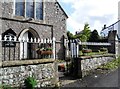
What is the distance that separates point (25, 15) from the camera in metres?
17.5

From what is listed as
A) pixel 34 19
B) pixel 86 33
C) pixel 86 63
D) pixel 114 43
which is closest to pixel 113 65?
pixel 114 43

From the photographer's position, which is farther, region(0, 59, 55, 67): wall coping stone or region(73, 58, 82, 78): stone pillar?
region(73, 58, 82, 78): stone pillar

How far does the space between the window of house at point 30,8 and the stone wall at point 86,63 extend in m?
7.14

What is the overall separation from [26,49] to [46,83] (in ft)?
22.7

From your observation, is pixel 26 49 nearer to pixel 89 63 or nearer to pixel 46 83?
pixel 89 63

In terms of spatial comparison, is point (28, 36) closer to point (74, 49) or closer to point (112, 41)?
point (74, 49)

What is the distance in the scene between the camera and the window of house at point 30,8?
17.0m

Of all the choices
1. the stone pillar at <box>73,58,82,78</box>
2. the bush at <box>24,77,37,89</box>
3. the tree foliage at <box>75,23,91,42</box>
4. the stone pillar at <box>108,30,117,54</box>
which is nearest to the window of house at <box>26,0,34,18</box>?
the stone pillar at <box>108,30,117,54</box>

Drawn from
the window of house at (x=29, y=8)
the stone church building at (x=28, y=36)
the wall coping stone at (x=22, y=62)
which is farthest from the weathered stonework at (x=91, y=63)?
the window of house at (x=29, y=8)

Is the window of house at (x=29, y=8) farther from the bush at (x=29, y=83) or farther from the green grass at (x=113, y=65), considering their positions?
the bush at (x=29, y=83)

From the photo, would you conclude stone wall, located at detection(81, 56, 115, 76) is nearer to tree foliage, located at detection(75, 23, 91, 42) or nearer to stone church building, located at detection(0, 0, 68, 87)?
stone church building, located at detection(0, 0, 68, 87)

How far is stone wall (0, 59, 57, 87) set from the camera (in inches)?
304

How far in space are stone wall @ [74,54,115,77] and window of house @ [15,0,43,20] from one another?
7.14 m

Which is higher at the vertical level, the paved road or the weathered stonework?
the weathered stonework
